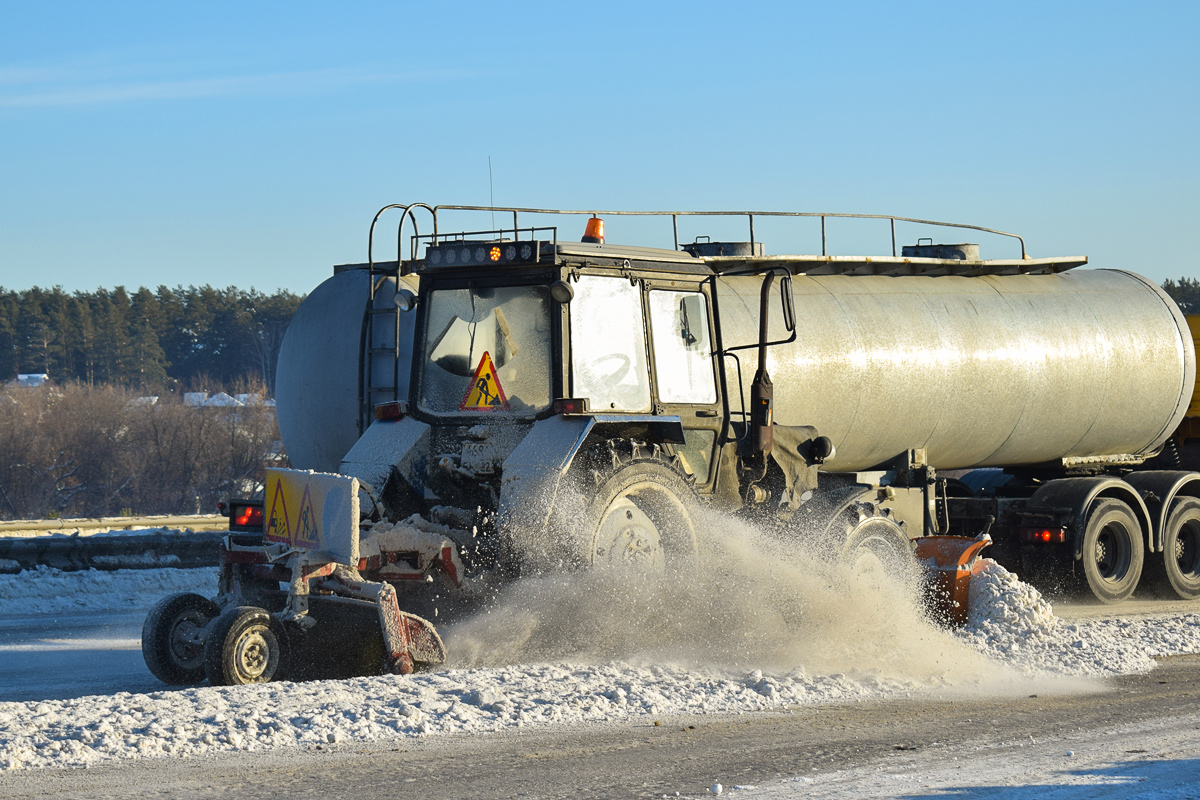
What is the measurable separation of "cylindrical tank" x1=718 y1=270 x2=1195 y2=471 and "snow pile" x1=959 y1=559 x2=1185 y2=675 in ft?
6.62

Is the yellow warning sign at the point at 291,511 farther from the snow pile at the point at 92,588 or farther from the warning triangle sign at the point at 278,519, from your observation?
the snow pile at the point at 92,588

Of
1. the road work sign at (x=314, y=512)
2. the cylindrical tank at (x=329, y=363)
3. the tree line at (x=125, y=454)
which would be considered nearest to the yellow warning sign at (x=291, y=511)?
the road work sign at (x=314, y=512)

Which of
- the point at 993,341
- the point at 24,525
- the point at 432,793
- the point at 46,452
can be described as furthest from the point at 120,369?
the point at 432,793

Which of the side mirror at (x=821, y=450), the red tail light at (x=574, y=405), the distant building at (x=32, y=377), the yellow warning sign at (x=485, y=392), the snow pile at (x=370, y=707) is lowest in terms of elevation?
the snow pile at (x=370, y=707)

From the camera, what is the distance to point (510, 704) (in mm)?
7027

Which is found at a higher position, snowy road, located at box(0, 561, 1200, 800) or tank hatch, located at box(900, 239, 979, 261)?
tank hatch, located at box(900, 239, 979, 261)

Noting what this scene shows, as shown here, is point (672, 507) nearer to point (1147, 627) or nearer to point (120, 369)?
point (1147, 627)

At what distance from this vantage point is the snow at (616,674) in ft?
21.0

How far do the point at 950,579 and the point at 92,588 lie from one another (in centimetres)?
961

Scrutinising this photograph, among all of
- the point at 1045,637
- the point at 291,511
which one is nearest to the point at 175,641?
the point at 291,511

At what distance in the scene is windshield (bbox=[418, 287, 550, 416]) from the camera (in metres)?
9.04

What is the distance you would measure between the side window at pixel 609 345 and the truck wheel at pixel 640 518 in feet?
1.82

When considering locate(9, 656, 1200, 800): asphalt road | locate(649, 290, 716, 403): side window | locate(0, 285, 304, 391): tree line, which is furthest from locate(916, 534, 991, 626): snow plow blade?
locate(0, 285, 304, 391): tree line

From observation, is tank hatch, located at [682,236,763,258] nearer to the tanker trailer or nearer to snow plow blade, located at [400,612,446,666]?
the tanker trailer
